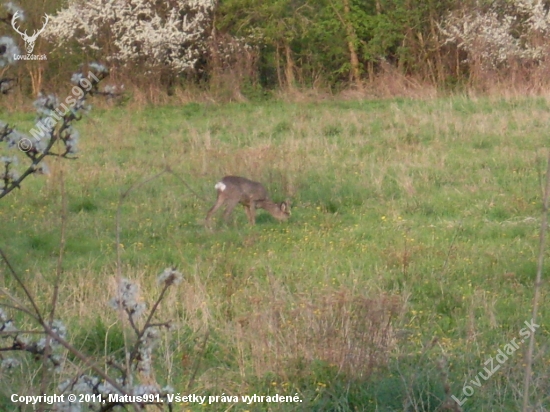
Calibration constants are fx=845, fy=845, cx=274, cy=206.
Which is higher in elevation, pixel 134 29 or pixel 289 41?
pixel 134 29

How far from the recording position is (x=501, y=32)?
25.7 metres

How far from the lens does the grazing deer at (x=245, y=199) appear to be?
10958 mm

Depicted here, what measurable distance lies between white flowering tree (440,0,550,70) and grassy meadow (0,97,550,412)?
7440 mm

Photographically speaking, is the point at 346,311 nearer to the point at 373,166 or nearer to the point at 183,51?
the point at 373,166

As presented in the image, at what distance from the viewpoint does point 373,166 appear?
13125 millimetres

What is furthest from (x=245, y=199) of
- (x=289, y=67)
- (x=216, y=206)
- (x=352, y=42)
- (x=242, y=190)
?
(x=352, y=42)

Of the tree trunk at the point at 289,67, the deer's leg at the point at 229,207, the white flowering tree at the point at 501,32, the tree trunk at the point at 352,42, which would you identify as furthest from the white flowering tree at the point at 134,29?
the deer's leg at the point at 229,207

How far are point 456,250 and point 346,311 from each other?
3.57 metres

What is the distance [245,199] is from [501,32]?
17.1 meters

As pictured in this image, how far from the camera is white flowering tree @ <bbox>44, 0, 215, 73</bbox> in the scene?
25234 mm

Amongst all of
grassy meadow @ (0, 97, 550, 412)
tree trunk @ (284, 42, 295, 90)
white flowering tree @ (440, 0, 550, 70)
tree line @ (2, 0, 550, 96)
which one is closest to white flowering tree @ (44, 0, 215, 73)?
tree line @ (2, 0, 550, 96)

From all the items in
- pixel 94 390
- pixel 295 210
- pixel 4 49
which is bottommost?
pixel 295 210

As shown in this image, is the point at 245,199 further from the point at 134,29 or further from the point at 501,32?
the point at 501,32

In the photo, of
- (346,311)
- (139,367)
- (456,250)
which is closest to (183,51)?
(456,250)
